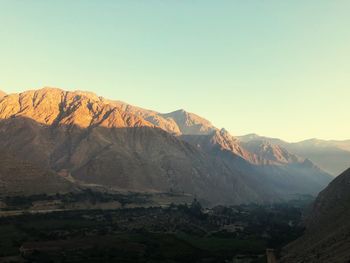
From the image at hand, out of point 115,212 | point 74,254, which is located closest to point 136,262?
point 74,254

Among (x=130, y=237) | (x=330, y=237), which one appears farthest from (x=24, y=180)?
(x=330, y=237)

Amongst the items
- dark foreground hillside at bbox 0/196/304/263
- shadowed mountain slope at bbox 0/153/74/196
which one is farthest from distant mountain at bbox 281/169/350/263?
shadowed mountain slope at bbox 0/153/74/196

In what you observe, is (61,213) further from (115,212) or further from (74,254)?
(74,254)

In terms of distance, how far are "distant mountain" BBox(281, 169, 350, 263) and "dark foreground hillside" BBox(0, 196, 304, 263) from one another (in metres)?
11.1

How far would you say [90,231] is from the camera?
462 ft

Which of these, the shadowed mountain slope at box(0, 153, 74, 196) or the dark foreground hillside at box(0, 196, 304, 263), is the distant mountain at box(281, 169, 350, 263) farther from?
the shadowed mountain slope at box(0, 153, 74, 196)

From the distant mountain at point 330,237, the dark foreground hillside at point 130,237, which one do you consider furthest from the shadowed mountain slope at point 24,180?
the distant mountain at point 330,237

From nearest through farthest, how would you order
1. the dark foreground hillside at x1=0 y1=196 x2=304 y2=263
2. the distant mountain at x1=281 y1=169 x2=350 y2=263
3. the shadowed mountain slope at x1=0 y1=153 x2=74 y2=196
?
1. the distant mountain at x1=281 y1=169 x2=350 y2=263
2. the dark foreground hillside at x1=0 y1=196 x2=304 y2=263
3. the shadowed mountain slope at x1=0 y1=153 x2=74 y2=196

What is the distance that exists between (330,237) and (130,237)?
6201cm

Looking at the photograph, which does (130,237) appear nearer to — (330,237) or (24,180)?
(330,237)

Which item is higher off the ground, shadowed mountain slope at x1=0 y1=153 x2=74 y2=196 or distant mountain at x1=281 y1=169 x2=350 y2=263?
shadowed mountain slope at x1=0 y1=153 x2=74 y2=196

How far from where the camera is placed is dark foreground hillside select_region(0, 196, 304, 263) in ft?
371

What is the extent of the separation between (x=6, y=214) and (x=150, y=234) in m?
50.0

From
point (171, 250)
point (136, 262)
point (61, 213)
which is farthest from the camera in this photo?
point (61, 213)
